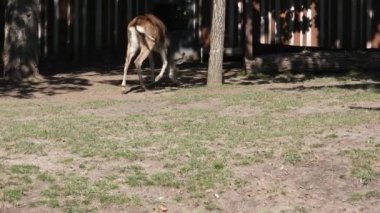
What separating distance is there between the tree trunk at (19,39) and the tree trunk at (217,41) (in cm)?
441

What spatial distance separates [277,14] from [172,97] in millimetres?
9153

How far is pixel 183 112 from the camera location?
11578 mm

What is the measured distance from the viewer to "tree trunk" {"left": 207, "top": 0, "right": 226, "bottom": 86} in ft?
49.3

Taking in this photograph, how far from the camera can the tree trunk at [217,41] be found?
15.0m

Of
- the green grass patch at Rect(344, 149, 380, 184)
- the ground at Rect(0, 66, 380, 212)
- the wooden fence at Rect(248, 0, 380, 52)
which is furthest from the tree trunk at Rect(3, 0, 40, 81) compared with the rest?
the green grass patch at Rect(344, 149, 380, 184)

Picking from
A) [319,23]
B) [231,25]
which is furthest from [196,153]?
[231,25]

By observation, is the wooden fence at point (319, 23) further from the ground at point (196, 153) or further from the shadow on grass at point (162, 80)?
the ground at point (196, 153)

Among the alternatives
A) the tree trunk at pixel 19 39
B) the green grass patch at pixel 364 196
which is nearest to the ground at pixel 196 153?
the green grass patch at pixel 364 196

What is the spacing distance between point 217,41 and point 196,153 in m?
7.07

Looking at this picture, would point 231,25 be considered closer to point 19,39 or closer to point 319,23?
point 319,23

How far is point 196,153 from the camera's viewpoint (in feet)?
27.5

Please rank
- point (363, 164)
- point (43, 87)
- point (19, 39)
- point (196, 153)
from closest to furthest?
point (363, 164), point (196, 153), point (43, 87), point (19, 39)

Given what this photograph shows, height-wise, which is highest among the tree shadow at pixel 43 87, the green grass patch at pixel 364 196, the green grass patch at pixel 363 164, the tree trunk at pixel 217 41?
the tree trunk at pixel 217 41

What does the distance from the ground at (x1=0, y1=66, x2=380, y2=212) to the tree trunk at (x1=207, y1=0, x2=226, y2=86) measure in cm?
158
